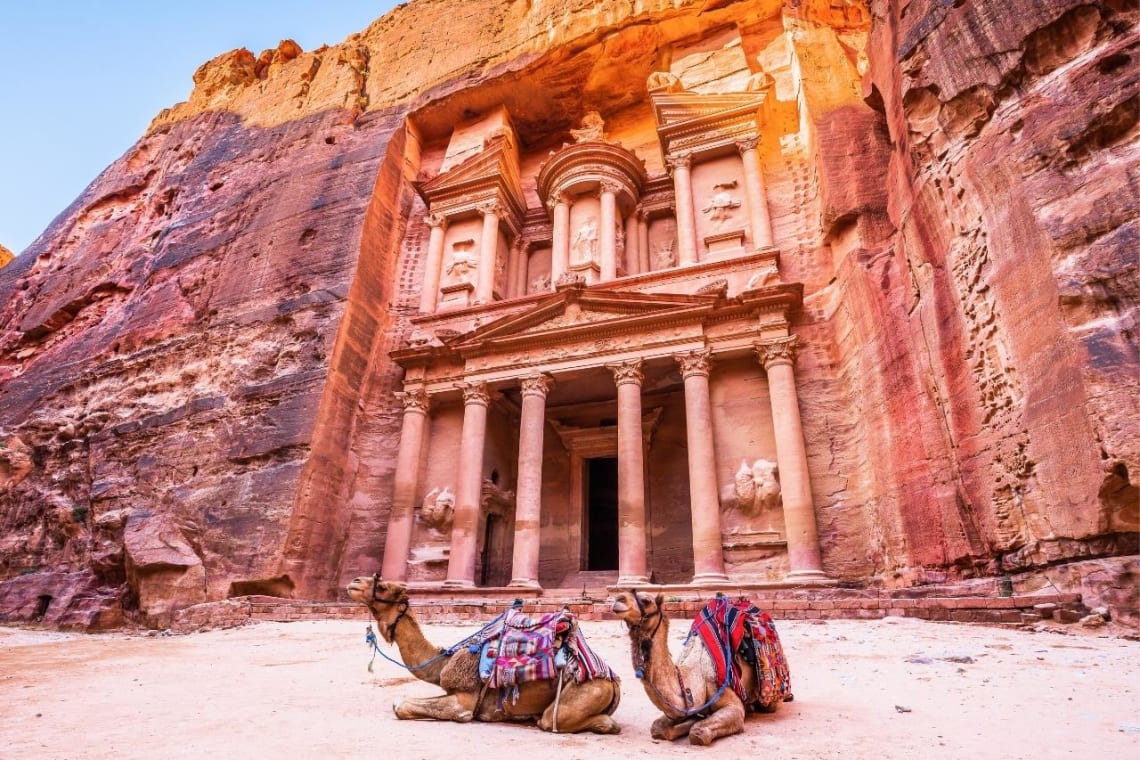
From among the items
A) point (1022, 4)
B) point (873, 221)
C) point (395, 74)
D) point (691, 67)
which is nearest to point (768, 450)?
point (873, 221)

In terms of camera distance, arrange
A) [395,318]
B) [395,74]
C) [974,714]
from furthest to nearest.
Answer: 1. [395,74]
2. [395,318]
3. [974,714]

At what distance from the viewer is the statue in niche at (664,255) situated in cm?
1809

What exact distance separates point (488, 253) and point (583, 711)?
1578 cm

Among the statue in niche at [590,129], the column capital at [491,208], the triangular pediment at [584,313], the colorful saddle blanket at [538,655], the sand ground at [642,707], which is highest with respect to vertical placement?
the statue in niche at [590,129]

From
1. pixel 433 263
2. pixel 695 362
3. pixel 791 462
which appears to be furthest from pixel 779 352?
pixel 433 263

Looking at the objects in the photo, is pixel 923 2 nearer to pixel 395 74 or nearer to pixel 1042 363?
pixel 1042 363

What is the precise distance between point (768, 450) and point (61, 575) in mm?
16489

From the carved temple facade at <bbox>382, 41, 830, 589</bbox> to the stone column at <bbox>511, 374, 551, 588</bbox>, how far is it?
4 cm

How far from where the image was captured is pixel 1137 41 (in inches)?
271

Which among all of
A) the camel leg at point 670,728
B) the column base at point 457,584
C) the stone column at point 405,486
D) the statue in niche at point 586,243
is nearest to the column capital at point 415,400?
the stone column at point 405,486

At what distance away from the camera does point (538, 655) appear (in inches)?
143

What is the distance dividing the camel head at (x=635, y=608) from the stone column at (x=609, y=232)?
13.3 m

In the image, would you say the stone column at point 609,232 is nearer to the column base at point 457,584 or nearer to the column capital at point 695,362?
the column capital at point 695,362

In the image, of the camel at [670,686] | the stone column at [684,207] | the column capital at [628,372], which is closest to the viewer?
the camel at [670,686]
